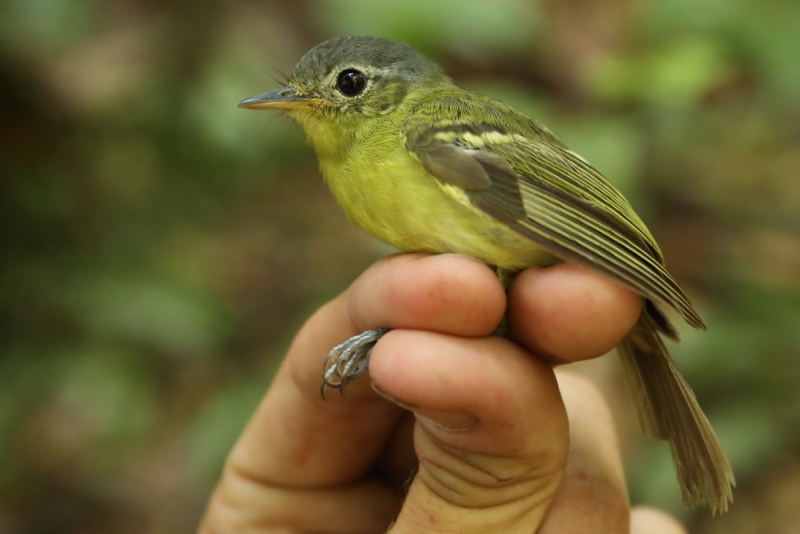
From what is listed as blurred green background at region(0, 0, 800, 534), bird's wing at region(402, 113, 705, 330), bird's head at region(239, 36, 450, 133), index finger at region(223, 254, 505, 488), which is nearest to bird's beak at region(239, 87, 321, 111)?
bird's head at region(239, 36, 450, 133)

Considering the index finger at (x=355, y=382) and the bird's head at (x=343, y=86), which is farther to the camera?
the bird's head at (x=343, y=86)

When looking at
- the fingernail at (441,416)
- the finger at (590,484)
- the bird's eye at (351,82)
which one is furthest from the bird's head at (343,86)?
the finger at (590,484)

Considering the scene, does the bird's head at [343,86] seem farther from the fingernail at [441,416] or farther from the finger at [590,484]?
the finger at [590,484]

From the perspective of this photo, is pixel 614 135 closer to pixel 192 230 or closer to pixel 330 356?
pixel 330 356

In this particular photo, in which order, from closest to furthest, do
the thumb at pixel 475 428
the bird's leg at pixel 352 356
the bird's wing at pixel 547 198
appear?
the thumb at pixel 475 428 → the bird's wing at pixel 547 198 → the bird's leg at pixel 352 356

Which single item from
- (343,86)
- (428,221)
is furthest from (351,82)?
(428,221)

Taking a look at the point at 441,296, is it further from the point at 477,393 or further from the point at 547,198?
the point at 547,198

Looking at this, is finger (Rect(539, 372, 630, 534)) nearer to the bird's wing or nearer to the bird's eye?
the bird's wing

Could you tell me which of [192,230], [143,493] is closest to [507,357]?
[143,493]
